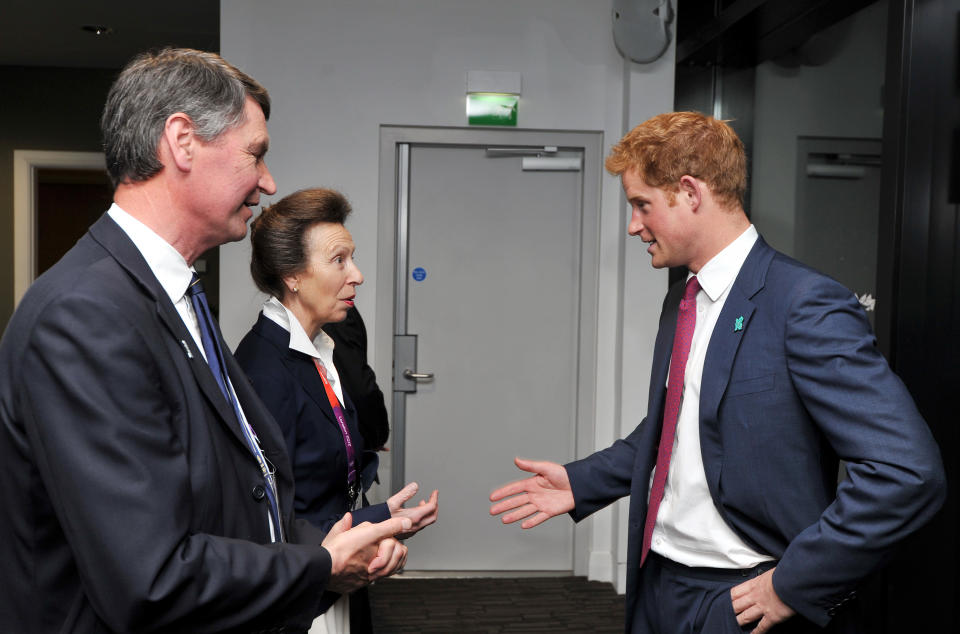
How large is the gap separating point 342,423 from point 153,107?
958 millimetres

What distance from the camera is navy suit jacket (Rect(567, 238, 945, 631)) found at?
135 centimetres

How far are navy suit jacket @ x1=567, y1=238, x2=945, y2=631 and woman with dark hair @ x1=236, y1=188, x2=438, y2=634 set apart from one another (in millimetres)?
633

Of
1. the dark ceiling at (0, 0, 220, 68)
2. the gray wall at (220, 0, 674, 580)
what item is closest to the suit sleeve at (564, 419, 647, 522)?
the gray wall at (220, 0, 674, 580)

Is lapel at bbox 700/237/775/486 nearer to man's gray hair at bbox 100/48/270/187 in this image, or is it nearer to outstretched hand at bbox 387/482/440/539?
outstretched hand at bbox 387/482/440/539

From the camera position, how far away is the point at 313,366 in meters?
1.99

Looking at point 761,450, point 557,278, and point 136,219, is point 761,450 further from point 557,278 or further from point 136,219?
point 557,278

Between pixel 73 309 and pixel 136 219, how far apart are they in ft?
0.78

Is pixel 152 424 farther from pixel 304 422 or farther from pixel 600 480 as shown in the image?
pixel 600 480

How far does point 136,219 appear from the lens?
1.21 m

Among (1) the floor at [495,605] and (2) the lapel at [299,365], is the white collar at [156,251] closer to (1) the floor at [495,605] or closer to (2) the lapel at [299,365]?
(2) the lapel at [299,365]

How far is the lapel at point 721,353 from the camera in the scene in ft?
5.10

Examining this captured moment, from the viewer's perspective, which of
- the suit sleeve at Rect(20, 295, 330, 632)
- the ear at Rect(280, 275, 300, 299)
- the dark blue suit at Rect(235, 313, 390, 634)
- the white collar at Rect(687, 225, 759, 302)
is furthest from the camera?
the ear at Rect(280, 275, 300, 299)

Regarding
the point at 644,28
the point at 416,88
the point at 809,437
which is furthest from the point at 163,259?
the point at 644,28

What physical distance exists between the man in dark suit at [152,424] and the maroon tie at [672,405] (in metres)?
0.64
